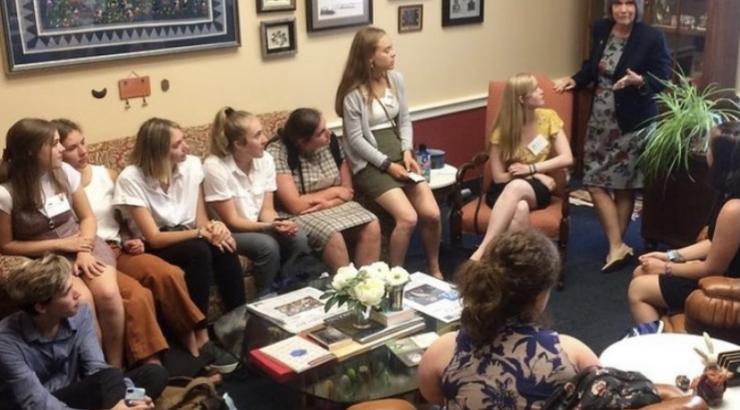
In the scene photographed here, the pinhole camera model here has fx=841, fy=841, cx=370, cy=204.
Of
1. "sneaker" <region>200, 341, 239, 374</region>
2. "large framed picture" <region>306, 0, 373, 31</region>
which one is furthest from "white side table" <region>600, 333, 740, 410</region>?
"large framed picture" <region>306, 0, 373, 31</region>

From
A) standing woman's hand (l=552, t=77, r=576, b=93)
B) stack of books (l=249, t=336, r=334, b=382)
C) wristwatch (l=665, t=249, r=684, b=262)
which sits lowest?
stack of books (l=249, t=336, r=334, b=382)

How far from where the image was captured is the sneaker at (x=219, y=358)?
3.29 meters

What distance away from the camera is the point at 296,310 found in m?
3.00

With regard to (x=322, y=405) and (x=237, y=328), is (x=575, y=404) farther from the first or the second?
(x=237, y=328)

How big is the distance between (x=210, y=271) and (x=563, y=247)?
169cm

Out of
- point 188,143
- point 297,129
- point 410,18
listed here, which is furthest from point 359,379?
point 410,18

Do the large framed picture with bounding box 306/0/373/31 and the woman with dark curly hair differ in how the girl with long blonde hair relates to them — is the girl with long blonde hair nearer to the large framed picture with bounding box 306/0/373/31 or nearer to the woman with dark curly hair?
the large framed picture with bounding box 306/0/373/31

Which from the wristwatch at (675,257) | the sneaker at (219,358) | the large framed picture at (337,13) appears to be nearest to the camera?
the wristwatch at (675,257)

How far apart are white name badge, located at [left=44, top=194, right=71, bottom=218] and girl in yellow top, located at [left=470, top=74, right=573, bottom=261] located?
188 cm

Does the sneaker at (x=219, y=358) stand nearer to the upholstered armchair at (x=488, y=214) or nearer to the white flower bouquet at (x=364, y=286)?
the white flower bouquet at (x=364, y=286)

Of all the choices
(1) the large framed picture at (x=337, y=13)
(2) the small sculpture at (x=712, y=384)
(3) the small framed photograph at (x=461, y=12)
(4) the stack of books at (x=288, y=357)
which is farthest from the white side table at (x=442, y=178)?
(2) the small sculpture at (x=712, y=384)

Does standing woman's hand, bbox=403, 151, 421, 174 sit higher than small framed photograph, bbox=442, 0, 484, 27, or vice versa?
small framed photograph, bbox=442, 0, 484, 27

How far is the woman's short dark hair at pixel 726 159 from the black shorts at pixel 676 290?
0.34 meters

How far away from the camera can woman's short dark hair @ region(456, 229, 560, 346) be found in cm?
181
